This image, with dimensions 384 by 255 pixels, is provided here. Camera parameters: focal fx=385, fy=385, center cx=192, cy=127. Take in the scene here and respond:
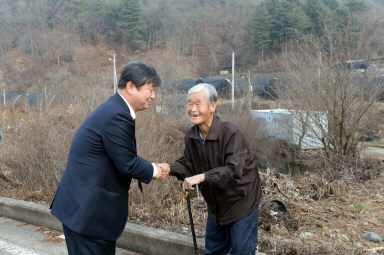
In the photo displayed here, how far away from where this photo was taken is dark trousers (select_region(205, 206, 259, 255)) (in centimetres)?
317

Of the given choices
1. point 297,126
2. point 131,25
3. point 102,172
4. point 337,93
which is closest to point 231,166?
point 102,172

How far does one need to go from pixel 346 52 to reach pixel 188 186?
32.1 feet

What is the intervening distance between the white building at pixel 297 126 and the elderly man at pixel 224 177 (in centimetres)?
902

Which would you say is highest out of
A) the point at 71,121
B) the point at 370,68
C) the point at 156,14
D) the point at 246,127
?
the point at 156,14

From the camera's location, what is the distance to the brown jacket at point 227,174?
3076 mm

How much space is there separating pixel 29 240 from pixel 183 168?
9.14 feet

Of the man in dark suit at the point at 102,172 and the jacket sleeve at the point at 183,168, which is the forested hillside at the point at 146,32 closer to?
the jacket sleeve at the point at 183,168

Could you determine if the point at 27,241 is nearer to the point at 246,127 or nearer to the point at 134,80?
the point at 134,80

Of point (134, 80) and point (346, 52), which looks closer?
point (134, 80)

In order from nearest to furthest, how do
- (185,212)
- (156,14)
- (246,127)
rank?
1. (185,212)
2. (246,127)
3. (156,14)

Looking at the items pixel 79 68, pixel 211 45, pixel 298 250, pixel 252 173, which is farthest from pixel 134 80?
pixel 211 45

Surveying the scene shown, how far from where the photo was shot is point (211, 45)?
81000 millimetres

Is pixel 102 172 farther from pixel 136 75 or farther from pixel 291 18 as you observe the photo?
pixel 291 18

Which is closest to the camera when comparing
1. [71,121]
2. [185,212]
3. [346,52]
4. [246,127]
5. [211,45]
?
[185,212]
